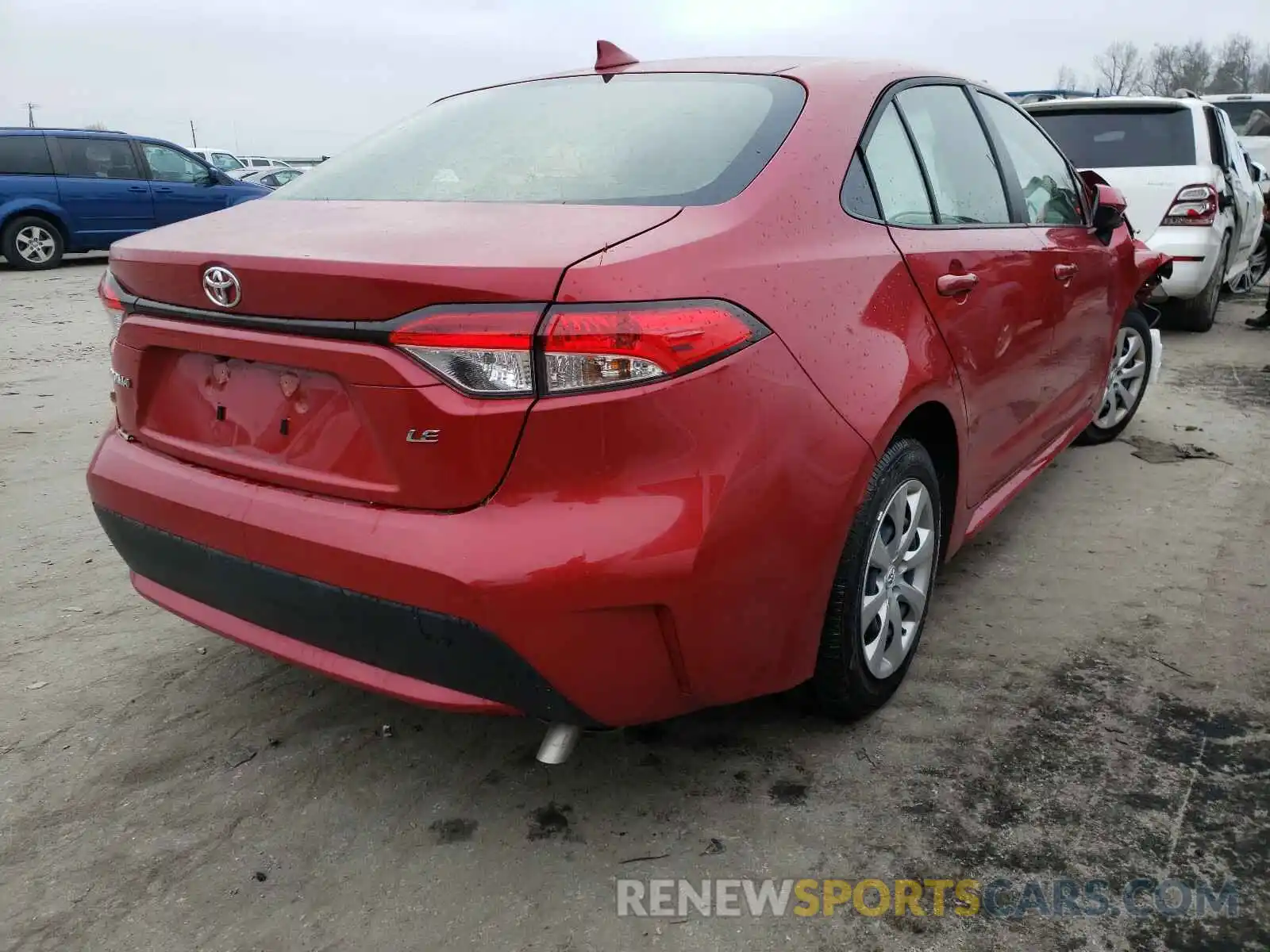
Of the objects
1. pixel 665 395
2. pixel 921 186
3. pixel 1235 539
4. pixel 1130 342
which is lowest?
pixel 1235 539

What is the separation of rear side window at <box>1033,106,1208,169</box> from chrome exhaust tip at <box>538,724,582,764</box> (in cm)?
669

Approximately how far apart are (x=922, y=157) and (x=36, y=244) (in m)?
13.0

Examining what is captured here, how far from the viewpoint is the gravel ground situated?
76.4 inches

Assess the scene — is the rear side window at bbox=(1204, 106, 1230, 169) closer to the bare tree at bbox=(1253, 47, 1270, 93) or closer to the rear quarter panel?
the rear quarter panel

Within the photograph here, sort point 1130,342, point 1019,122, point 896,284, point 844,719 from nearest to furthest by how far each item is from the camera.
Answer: point 896,284
point 844,719
point 1019,122
point 1130,342

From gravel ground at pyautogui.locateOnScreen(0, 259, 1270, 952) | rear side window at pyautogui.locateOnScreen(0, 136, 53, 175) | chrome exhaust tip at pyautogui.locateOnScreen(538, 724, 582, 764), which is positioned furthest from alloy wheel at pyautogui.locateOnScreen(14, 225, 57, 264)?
chrome exhaust tip at pyautogui.locateOnScreen(538, 724, 582, 764)

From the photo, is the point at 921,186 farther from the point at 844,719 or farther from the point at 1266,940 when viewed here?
the point at 1266,940

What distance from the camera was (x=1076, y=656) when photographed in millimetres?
2906

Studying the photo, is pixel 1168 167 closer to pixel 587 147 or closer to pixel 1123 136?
pixel 1123 136

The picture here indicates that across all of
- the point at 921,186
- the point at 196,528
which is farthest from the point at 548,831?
the point at 921,186

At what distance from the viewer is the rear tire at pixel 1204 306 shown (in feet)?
24.9

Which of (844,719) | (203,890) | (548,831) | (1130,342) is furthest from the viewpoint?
(1130,342)

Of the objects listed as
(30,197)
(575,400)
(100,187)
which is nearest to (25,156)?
(30,197)

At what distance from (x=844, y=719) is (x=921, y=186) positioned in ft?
4.49
